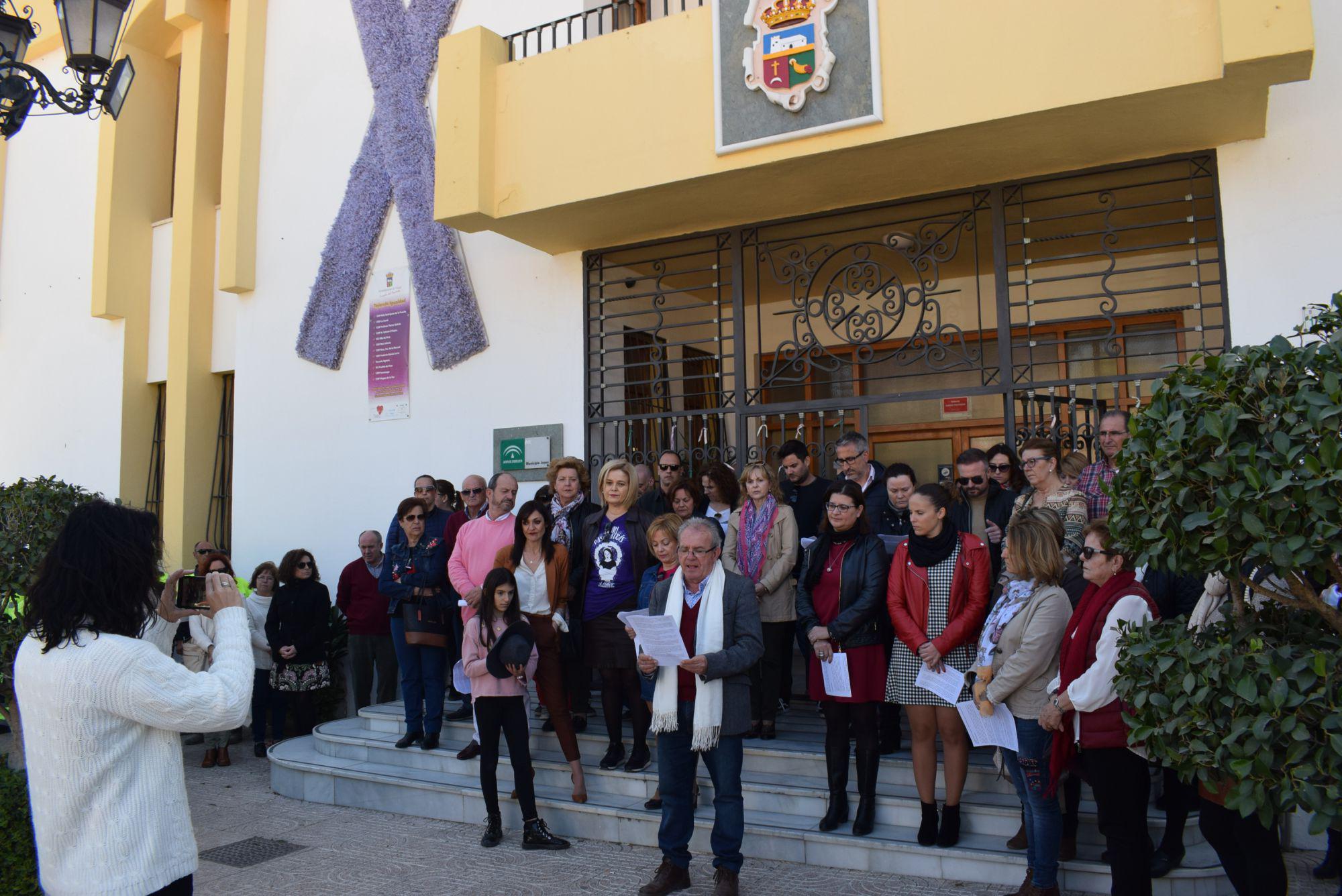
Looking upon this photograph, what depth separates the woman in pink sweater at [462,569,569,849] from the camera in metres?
5.84

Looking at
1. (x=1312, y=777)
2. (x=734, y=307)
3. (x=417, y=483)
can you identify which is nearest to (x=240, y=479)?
(x=417, y=483)

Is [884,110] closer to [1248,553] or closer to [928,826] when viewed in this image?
[928,826]

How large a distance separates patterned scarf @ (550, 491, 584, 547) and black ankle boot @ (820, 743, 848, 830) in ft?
7.63

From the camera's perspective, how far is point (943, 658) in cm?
521

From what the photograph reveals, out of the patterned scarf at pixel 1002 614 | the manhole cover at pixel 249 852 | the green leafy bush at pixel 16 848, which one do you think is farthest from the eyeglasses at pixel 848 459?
the green leafy bush at pixel 16 848

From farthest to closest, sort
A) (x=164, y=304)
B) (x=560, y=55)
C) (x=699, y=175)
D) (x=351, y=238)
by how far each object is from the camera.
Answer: (x=164, y=304) → (x=351, y=238) → (x=560, y=55) → (x=699, y=175)

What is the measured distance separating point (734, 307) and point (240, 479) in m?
6.03

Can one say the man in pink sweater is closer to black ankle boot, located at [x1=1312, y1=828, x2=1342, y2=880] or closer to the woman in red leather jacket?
the woman in red leather jacket

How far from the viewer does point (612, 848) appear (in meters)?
5.88

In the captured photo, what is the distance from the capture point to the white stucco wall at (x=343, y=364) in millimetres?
9406

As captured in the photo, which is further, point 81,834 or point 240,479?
point 240,479

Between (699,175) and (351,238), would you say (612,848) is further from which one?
(351,238)

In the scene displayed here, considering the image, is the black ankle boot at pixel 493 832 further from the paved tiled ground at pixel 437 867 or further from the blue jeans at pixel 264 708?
the blue jeans at pixel 264 708

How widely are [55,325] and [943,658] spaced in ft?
41.5
